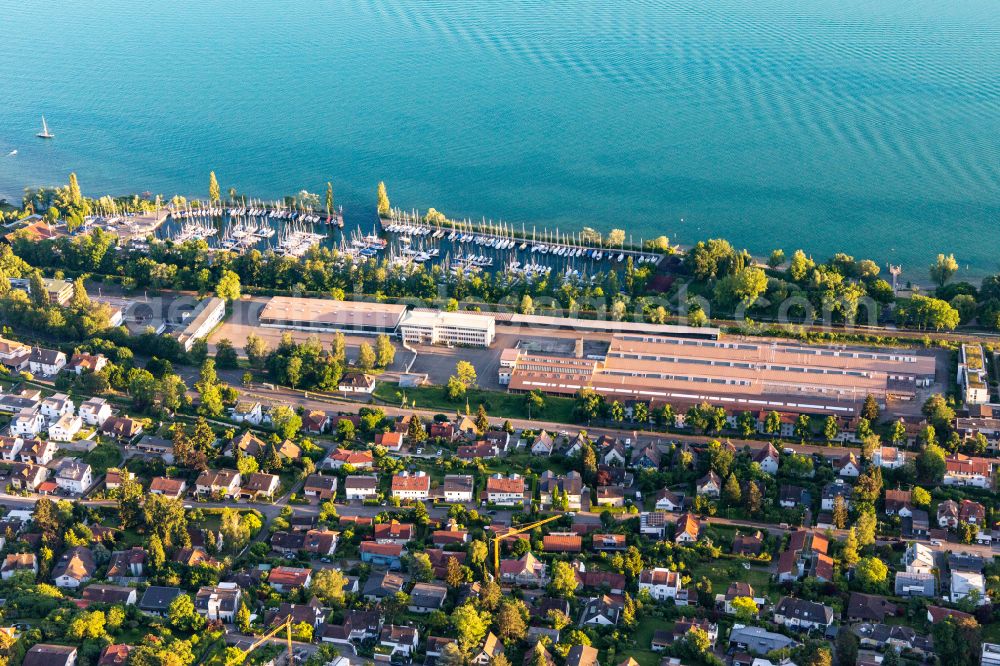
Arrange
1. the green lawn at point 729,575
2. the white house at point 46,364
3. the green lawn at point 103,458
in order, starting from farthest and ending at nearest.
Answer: the white house at point 46,364 < the green lawn at point 103,458 < the green lawn at point 729,575

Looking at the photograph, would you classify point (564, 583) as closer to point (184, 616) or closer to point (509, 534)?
point (509, 534)

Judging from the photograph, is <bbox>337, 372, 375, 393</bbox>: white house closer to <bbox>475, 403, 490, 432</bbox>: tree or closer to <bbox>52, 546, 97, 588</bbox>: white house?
<bbox>475, 403, 490, 432</bbox>: tree

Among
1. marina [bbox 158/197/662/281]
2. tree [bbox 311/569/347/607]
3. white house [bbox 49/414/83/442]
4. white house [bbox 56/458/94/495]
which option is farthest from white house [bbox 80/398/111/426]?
marina [bbox 158/197/662/281]

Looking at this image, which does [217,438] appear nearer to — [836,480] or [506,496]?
[506,496]

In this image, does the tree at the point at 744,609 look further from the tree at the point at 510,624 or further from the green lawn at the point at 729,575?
the tree at the point at 510,624

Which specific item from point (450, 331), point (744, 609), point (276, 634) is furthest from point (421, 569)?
point (450, 331)

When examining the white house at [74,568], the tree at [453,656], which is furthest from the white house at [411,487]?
the white house at [74,568]

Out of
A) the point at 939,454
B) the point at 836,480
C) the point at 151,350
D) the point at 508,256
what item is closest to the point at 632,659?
the point at 836,480
